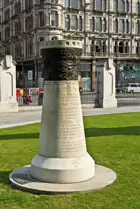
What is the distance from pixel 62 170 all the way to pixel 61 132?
0.65 meters

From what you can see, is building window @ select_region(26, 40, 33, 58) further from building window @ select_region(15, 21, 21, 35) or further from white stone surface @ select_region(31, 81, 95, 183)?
white stone surface @ select_region(31, 81, 95, 183)

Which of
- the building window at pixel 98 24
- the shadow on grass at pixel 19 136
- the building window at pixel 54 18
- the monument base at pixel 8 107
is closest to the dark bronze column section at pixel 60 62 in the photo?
the shadow on grass at pixel 19 136

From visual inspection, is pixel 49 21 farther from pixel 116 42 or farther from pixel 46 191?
pixel 46 191

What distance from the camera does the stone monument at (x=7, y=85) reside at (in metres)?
18.9

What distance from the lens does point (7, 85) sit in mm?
19203

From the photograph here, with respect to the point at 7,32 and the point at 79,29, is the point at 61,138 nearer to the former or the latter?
the point at 79,29

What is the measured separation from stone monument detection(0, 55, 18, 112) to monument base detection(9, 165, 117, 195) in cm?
1267

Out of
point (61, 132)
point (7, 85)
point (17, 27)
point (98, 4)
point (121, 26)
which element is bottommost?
point (61, 132)

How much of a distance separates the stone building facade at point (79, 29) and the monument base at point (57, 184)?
47.4 metres

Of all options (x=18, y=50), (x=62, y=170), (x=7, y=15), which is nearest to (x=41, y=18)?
(x=18, y=50)

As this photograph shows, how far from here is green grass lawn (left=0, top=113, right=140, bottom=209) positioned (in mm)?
5324

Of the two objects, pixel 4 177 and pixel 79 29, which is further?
pixel 79 29

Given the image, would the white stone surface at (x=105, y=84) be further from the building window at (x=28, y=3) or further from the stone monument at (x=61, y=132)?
the building window at (x=28, y=3)

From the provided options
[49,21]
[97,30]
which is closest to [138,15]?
[97,30]
